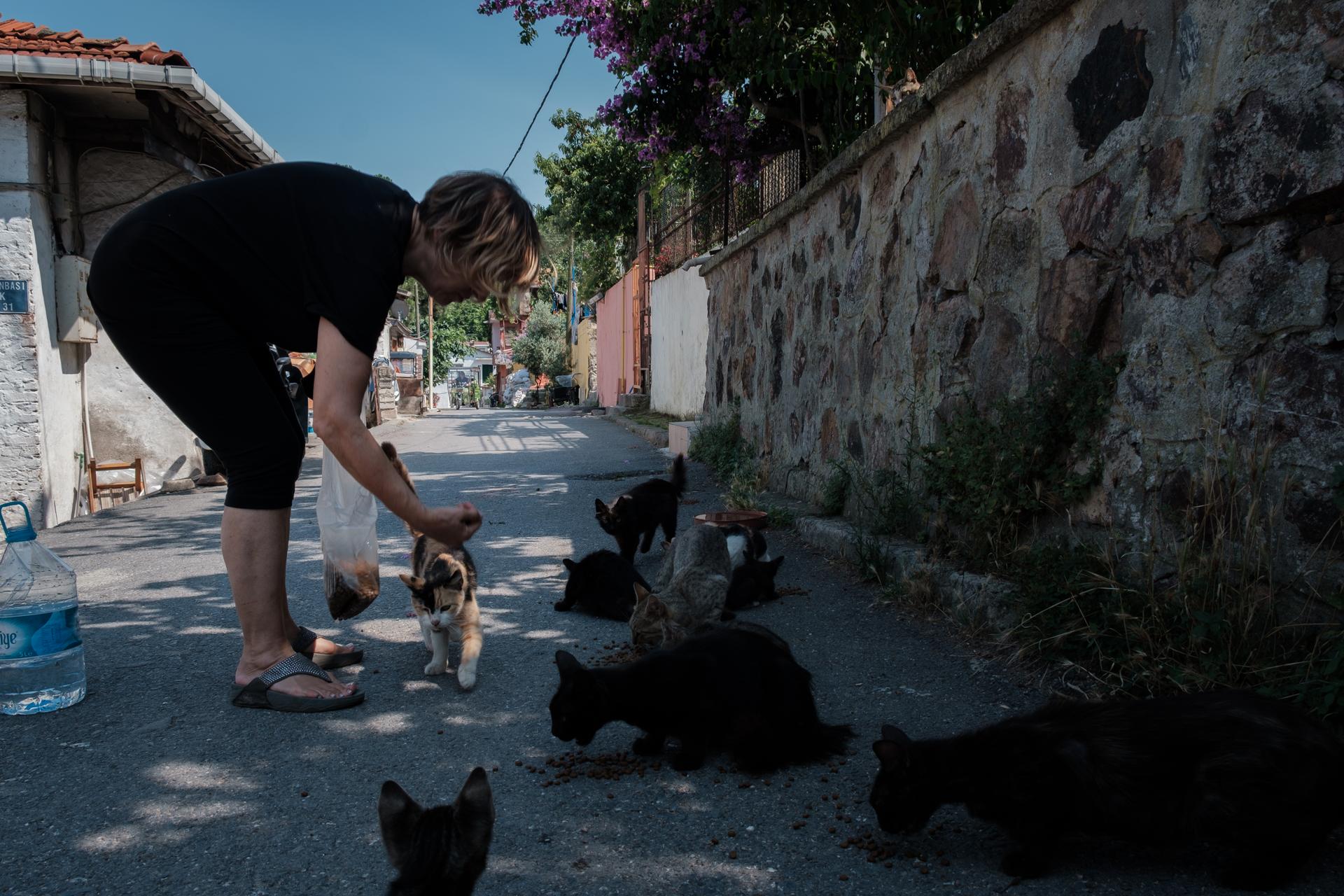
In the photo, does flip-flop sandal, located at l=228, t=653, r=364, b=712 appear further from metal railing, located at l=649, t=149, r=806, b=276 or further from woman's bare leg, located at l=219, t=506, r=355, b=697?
metal railing, located at l=649, t=149, r=806, b=276

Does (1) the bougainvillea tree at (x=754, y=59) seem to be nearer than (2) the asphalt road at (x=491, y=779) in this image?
No

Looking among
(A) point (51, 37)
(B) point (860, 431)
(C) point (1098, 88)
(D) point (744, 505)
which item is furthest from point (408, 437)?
(C) point (1098, 88)

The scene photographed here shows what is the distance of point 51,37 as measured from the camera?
7.86 meters

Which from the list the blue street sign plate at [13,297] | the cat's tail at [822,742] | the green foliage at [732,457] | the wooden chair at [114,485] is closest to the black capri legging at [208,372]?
the cat's tail at [822,742]

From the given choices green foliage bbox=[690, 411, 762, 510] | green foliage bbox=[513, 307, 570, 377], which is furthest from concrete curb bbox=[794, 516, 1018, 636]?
green foliage bbox=[513, 307, 570, 377]

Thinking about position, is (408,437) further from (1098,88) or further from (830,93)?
(1098,88)

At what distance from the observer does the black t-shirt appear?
2.69 m

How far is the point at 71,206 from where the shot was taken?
833cm

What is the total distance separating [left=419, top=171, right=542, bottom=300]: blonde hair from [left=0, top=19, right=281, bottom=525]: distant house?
6.11 meters

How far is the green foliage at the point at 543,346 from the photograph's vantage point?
140 feet

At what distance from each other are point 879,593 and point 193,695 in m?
3.02

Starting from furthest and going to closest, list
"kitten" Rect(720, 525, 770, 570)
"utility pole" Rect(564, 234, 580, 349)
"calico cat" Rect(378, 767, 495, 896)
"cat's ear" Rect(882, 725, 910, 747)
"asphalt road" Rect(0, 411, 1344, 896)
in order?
"utility pole" Rect(564, 234, 580, 349) < "kitten" Rect(720, 525, 770, 570) < "cat's ear" Rect(882, 725, 910, 747) < "asphalt road" Rect(0, 411, 1344, 896) < "calico cat" Rect(378, 767, 495, 896)

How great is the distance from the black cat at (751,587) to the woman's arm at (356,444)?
2186 millimetres

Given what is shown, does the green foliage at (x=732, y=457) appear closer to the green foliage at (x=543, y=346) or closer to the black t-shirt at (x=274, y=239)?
the black t-shirt at (x=274, y=239)
